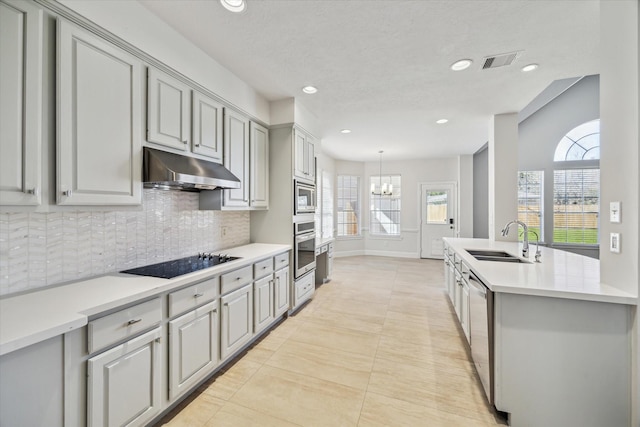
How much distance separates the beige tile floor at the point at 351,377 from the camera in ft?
5.82

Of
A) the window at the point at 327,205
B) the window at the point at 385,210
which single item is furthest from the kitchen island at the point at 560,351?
the window at the point at 385,210

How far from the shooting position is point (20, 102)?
4.12 feet

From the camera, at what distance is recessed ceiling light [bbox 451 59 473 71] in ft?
8.26

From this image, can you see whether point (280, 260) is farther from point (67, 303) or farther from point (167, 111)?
point (67, 303)

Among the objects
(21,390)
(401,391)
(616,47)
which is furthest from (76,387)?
(616,47)

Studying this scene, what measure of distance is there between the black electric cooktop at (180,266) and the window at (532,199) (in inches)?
262

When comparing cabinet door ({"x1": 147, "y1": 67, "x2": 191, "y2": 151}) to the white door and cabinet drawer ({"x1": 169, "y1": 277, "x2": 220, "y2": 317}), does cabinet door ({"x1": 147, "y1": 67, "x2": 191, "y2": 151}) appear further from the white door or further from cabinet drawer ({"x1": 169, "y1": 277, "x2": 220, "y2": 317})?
the white door

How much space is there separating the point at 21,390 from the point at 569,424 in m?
2.79

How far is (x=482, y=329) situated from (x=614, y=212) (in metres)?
1.08

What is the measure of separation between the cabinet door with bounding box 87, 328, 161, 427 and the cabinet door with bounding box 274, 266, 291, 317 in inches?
57.6

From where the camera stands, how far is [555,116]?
231 inches

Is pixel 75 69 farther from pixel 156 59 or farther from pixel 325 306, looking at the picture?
pixel 325 306

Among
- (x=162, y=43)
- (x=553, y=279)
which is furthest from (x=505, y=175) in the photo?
(x=162, y=43)

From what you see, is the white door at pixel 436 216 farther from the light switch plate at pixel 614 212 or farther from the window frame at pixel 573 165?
the light switch plate at pixel 614 212
